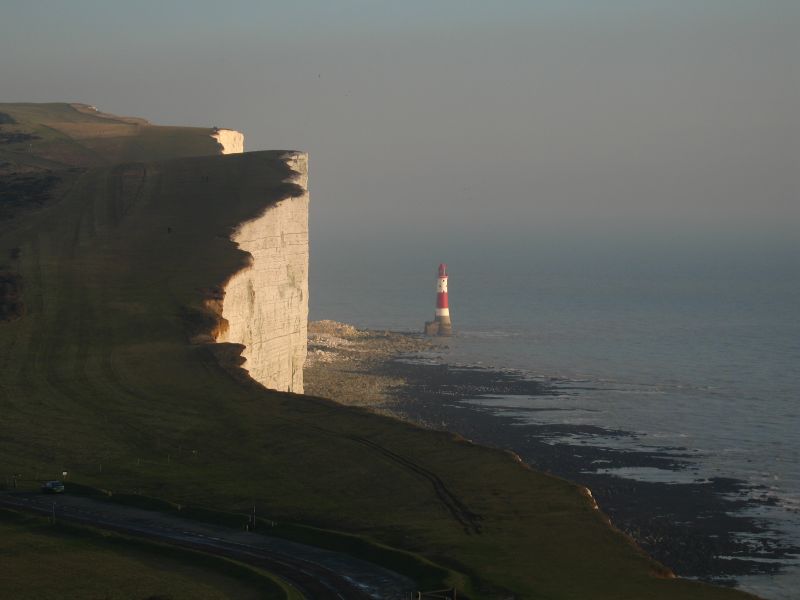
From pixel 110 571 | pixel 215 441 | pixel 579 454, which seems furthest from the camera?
pixel 579 454

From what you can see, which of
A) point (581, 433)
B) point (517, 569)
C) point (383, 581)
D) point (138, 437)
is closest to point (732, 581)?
point (517, 569)

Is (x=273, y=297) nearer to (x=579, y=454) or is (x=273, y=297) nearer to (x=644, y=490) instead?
(x=579, y=454)

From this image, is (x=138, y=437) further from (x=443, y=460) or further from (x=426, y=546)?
(x=426, y=546)

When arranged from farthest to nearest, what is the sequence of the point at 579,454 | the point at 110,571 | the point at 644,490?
the point at 579,454 < the point at 644,490 < the point at 110,571

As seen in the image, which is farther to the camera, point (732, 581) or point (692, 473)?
point (692, 473)

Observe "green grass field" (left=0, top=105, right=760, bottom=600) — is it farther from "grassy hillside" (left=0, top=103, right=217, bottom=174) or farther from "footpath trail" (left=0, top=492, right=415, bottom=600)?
"grassy hillside" (left=0, top=103, right=217, bottom=174)

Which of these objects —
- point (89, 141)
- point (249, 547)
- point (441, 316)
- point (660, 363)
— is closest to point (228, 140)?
point (89, 141)

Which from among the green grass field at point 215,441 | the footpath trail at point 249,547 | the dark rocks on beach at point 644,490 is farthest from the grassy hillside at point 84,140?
the footpath trail at point 249,547

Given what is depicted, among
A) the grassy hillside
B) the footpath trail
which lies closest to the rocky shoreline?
the footpath trail
